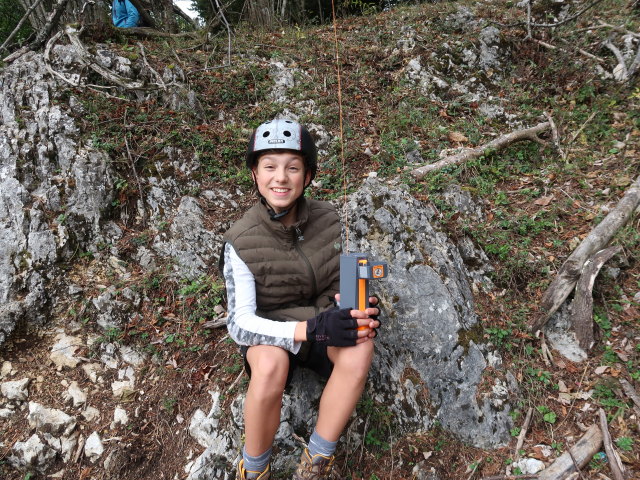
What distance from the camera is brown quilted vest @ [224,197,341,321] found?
2.55 m

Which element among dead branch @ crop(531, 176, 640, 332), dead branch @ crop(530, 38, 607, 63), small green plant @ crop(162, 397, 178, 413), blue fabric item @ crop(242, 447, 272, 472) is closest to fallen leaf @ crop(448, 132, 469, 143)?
dead branch @ crop(531, 176, 640, 332)

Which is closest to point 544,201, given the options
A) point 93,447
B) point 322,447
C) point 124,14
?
point 322,447

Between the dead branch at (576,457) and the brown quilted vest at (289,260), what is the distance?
195 centimetres

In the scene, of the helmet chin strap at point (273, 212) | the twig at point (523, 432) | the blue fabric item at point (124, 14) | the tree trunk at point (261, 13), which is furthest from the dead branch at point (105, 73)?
the twig at point (523, 432)

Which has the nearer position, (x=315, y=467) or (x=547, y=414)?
(x=315, y=467)

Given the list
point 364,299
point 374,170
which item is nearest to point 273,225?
point 364,299

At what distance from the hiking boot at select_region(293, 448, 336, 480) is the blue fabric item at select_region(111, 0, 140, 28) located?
810cm

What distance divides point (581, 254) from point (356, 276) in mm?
2612

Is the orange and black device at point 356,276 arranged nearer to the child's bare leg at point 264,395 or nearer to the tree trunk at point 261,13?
the child's bare leg at point 264,395

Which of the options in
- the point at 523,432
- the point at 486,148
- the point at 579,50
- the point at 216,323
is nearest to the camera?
the point at 523,432

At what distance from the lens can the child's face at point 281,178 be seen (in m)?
2.59

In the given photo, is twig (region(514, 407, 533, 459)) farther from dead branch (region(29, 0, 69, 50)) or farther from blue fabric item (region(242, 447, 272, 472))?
dead branch (region(29, 0, 69, 50))

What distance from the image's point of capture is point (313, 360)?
273cm

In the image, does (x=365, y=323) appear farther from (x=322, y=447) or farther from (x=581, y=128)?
(x=581, y=128)
